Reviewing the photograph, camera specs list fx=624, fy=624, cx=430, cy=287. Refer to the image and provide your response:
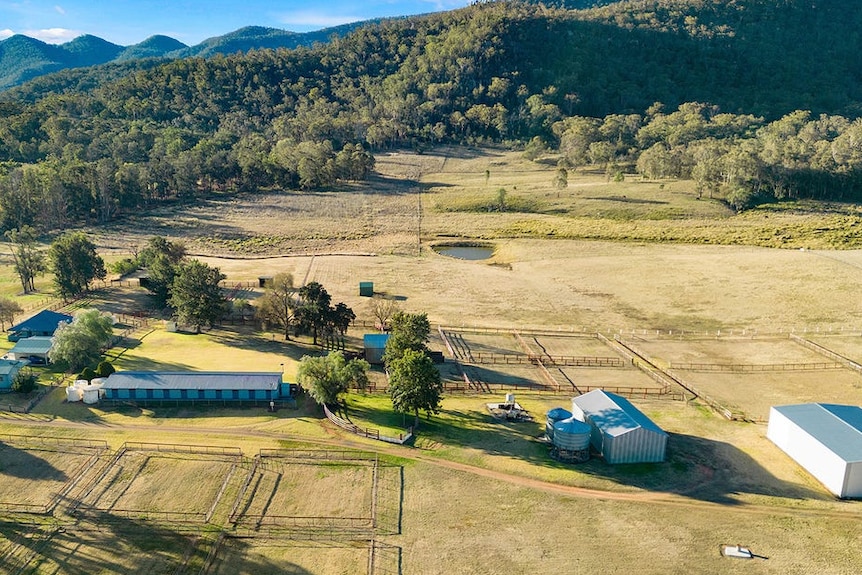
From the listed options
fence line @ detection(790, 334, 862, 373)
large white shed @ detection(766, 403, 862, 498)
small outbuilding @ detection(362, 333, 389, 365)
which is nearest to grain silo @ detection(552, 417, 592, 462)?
large white shed @ detection(766, 403, 862, 498)

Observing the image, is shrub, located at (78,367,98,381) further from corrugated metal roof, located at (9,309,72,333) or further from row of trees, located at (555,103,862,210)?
row of trees, located at (555,103,862,210)

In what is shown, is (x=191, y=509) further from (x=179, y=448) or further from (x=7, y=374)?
(x=7, y=374)

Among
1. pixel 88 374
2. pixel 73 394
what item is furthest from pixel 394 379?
pixel 88 374

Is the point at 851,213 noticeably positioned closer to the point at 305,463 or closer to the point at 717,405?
the point at 717,405

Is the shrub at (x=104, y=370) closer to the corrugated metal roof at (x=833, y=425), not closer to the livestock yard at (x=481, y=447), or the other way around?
the livestock yard at (x=481, y=447)

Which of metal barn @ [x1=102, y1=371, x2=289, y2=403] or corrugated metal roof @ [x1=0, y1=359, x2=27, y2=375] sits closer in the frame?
metal barn @ [x1=102, y1=371, x2=289, y2=403]

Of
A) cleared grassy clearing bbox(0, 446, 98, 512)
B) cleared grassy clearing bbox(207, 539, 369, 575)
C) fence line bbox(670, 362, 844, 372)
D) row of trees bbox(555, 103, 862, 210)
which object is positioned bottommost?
fence line bbox(670, 362, 844, 372)

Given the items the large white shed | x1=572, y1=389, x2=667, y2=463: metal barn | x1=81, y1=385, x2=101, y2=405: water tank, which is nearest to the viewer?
the large white shed
